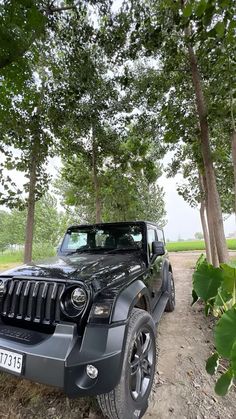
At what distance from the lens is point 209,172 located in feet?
16.7

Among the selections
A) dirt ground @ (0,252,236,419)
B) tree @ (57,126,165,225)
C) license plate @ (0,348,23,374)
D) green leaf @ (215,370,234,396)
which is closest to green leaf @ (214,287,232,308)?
green leaf @ (215,370,234,396)

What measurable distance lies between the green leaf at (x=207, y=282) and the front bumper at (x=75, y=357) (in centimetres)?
120

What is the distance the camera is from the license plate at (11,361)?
1.84 m

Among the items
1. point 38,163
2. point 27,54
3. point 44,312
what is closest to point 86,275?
point 44,312

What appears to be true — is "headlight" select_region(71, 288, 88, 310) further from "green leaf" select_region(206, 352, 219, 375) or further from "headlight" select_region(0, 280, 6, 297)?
"green leaf" select_region(206, 352, 219, 375)

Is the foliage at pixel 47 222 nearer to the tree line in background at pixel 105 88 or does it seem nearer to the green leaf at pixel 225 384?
the tree line in background at pixel 105 88

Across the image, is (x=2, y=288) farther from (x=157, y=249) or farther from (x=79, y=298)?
(x=157, y=249)

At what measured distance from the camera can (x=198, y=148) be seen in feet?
21.5

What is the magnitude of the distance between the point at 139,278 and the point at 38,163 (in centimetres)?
473

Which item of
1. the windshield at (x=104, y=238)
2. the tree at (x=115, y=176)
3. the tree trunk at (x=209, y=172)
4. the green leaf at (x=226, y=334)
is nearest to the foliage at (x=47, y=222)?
the tree at (x=115, y=176)

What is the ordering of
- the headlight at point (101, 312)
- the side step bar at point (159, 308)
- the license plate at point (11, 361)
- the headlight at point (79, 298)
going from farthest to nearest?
the side step bar at point (159, 308)
the headlight at point (79, 298)
the headlight at point (101, 312)
the license plate at point (11, 361)

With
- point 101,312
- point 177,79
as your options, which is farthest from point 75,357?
point 177,79

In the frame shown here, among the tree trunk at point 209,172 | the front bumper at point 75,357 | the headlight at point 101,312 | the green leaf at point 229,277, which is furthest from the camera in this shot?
the tree trunk at point 209,172

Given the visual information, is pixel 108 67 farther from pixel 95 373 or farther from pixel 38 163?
pixel 95 373
